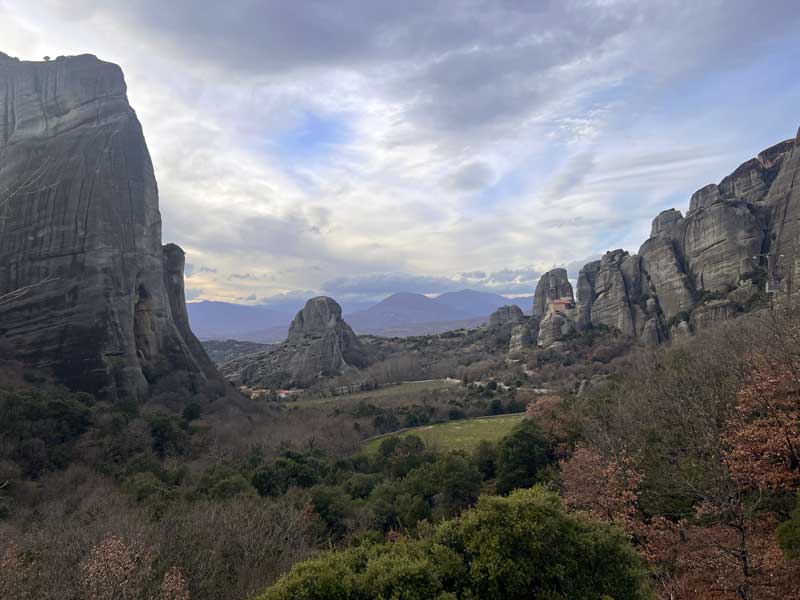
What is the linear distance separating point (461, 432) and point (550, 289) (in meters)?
64.0

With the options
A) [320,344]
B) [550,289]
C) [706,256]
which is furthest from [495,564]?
[550,289]

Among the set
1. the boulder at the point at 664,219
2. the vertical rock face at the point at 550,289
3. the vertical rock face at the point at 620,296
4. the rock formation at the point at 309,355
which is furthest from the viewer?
the vertical rock face at the point at 550,289

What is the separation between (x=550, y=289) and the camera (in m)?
98.6

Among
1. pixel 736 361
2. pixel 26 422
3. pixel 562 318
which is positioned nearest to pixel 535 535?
pixel 736 361

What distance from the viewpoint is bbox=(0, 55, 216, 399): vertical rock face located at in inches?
1512

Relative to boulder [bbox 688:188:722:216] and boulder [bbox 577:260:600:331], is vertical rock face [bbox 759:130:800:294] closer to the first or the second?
boulder [bbox 688:188:722:216]

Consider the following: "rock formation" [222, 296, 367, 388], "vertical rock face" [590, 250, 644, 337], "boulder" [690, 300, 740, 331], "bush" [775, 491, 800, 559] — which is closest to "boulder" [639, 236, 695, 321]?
"vertical rock face" [590, 250, 644, 337]

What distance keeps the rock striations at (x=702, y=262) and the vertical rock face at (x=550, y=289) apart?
17936 millimetres

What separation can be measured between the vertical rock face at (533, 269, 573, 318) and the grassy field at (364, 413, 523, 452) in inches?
2133

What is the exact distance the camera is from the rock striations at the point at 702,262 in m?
46.6

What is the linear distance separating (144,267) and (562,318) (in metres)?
64.3

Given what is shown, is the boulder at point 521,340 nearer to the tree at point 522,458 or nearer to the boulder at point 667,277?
the boulder at point 667,277

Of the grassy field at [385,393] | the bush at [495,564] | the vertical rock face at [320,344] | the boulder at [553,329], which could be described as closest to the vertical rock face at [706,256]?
the boulder at [553,329]

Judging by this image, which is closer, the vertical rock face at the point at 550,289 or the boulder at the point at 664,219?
the boulder at the point at 664,219
